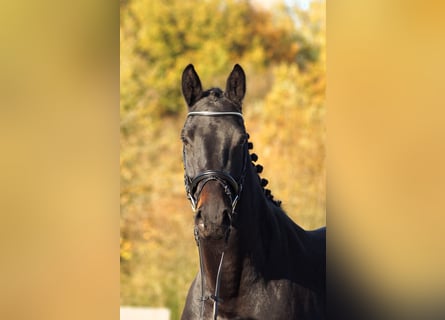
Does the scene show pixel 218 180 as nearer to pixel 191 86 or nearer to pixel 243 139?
pixel 243 139

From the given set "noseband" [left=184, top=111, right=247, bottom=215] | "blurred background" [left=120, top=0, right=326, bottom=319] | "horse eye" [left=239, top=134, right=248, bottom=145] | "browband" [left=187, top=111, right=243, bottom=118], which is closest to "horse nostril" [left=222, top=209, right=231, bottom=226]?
"noseband" [left=184, top=111, right=247, bottom=215]

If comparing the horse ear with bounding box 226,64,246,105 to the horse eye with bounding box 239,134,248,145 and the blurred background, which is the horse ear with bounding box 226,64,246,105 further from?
the blurred background

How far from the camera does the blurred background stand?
12.4 metres

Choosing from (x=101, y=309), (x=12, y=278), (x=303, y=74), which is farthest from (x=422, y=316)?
(x=303, y=74)

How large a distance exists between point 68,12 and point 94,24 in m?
0.15

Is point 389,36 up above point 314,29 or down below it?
below

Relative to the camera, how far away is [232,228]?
159 inches

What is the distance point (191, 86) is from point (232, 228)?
0.89 metres

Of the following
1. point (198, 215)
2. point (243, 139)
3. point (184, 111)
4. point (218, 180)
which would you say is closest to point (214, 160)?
point (218, 180)

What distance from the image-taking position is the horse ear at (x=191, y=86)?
167 inches

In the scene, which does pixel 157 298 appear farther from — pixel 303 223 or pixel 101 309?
pixel 101 309

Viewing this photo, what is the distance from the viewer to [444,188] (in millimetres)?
2875

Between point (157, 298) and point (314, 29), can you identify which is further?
point (314, 29)

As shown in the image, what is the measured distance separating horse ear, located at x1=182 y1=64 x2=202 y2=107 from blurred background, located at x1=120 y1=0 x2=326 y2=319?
7163mm
